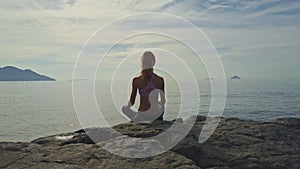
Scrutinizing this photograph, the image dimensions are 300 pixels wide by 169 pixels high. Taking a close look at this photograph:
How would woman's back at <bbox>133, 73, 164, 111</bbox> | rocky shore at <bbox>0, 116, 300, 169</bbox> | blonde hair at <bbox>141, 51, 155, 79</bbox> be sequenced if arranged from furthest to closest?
woman's back at <bbox>133, 73, 164, 111</bbox> → blonde hair at <bbox>141, 51, 155, 79</bbox> → rocky shore at <bbox>0, 116, 300, 169</bbox>

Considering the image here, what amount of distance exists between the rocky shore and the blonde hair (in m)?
1.50

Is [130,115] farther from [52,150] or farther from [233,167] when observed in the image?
Result: [233,167]

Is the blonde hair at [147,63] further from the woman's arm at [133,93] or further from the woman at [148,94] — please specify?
the woman's arm at [133,93]

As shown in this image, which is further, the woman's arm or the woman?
the woman's arm

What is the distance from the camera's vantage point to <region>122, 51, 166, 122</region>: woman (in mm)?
9391

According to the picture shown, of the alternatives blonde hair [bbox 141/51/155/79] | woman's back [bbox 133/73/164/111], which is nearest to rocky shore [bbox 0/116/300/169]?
woman's back [bbox 133/73/164/111]

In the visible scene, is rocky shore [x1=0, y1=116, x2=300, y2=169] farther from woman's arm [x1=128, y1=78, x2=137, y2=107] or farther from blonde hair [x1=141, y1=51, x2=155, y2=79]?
blonde hair [x1=141, y1=51, x2=155, y2=79]

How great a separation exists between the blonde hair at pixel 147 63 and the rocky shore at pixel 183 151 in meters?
1.50

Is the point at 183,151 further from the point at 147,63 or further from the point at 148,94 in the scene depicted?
the point at 147,63

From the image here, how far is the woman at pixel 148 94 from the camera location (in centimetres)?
939

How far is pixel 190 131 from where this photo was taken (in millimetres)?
7965

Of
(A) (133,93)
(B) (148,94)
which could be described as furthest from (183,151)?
(A) (133,93)

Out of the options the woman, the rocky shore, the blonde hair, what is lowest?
the rocky shore

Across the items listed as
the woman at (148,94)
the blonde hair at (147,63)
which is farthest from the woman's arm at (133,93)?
the blonde hair at (147,63)
